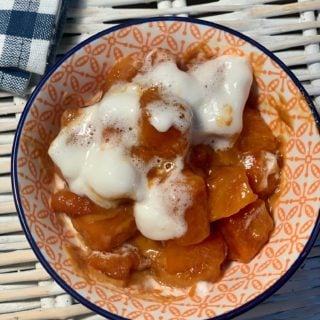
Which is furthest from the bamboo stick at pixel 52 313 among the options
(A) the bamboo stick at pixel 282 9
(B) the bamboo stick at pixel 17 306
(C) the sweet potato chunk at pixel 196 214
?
(A) the bamboo stick at pixel 282 9

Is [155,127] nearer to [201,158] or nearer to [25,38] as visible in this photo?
[201,158]

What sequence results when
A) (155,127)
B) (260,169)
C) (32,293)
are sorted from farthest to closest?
(32,293), (260,169), (155,127)

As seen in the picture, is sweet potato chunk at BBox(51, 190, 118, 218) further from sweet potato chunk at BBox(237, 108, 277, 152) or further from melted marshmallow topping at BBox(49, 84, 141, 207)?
sweet potato chunk at BBox(237, 108, 277, 152)

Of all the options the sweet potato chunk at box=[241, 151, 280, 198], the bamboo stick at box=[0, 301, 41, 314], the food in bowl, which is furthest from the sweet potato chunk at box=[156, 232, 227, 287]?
the bamboo stick at box=[0, 301, 41, 314]

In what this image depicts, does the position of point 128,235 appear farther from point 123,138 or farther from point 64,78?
point 64,78

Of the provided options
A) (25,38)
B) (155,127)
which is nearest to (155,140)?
(155,127)

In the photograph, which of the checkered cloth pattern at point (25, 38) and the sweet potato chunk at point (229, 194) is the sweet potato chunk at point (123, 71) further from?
the sweet potato chunk at point (229, 194)
